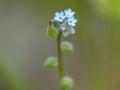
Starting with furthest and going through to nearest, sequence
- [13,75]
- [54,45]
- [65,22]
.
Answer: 1. [54,45]
2. [13,75]
3. [65,22]

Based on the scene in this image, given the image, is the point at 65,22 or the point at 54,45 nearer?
the point at 65,22

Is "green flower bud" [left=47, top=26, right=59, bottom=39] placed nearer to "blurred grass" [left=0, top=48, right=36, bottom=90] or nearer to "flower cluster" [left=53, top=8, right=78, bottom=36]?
"flower cluster" [left=53, top=8, right=78, bottom=36]

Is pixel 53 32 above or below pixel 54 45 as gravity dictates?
below

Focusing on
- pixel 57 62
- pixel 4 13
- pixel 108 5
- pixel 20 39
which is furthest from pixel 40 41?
pixel 57 62

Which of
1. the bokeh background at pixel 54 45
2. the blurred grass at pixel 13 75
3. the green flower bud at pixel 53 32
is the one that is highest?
the bokeh background at pixel 54 45

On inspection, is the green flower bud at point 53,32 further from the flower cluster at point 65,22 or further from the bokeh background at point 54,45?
the bokeh background at point 54,45

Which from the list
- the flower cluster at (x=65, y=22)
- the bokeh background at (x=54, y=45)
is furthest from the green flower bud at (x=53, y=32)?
the bokeh background at (x=54, y=45)

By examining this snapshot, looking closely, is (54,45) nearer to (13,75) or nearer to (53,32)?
(13,75)

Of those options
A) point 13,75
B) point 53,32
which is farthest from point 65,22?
point 13,75
